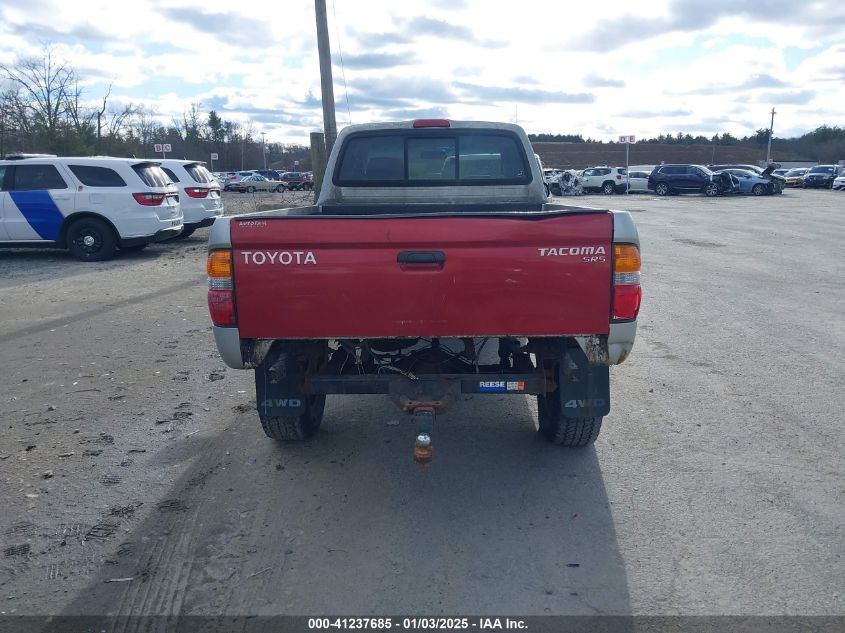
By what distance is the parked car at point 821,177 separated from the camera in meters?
43.4

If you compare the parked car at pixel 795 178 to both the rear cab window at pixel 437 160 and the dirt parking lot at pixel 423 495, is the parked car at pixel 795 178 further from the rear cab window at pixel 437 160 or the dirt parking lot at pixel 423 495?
the rear cab window at pixel 437 160

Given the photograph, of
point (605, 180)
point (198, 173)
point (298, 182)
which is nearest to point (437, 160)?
point (198, 173)

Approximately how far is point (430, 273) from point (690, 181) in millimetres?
37674

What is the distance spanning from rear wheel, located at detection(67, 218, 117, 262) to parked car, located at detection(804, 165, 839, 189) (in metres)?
43.6

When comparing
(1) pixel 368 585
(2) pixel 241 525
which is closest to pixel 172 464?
(2) pixel 241 525

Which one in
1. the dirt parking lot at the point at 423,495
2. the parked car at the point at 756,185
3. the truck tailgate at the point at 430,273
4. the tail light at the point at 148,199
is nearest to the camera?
the dirt parking lot at the point at 423,495

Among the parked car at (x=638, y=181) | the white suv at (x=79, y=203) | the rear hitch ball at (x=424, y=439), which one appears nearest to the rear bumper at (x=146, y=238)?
the white suv at (x=79, y=203)

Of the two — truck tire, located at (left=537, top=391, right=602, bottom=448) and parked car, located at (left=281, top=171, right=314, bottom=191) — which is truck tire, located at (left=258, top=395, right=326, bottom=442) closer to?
truck tire, located at (left=537, top=391, right=602, bottom=448)

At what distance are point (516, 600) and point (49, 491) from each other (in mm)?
2935

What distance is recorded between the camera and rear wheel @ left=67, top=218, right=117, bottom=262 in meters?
13.7

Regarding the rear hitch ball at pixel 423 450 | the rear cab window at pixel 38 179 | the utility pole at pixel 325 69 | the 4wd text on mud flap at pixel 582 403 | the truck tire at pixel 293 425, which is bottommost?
the truck tire at pixel 293 425

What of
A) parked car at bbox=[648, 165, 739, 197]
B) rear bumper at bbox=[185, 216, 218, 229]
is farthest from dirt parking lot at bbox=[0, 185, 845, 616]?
parked car at bbox=[648, 165, 739, 197]

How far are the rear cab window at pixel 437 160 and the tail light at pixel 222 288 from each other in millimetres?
2557

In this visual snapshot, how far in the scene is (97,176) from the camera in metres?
13.5
